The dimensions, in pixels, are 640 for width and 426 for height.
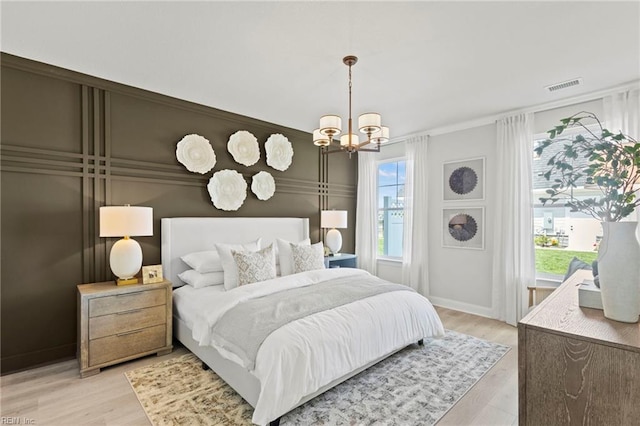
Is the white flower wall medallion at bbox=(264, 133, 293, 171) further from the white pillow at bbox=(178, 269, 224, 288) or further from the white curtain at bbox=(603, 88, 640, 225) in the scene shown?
the white curtain at bbox=(603, 88, 640, 225)

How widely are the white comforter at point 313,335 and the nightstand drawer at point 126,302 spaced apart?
24 cm

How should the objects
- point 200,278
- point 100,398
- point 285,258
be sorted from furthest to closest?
point 285,258, point 200,278, point 100,398

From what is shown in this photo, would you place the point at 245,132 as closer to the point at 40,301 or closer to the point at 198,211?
the point at 198,211

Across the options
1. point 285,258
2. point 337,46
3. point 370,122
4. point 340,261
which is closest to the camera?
point 337,46

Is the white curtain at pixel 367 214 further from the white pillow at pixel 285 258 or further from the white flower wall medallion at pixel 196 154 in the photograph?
the white flower wall medallion at pixel 196 154

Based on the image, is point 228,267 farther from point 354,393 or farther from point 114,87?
point 114,87

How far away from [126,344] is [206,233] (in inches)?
55.9

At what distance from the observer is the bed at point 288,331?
6.42 ft

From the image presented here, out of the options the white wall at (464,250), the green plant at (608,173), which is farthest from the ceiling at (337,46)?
the green plant at (608,173)

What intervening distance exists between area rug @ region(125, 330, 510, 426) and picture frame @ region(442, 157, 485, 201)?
7.27ft

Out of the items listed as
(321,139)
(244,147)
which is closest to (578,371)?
(321,139)

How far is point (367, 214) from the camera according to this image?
5.70 m

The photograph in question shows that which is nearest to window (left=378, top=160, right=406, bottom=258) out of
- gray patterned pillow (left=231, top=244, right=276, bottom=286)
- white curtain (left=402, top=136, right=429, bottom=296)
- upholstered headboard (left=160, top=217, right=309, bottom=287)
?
white curtain (left=402, top=136, right=429, bottom=296)

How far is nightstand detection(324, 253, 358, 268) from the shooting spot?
469 cm
